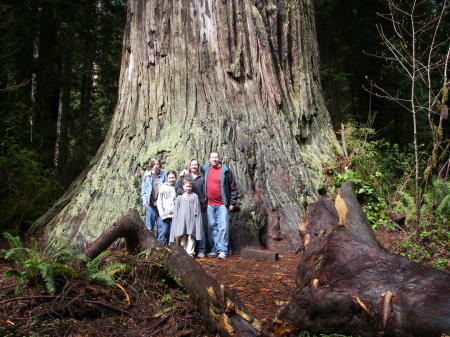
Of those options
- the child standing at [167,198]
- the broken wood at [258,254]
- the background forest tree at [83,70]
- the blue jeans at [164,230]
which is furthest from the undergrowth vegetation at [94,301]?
the background forest tree at [83,70]

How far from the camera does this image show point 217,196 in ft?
25.7

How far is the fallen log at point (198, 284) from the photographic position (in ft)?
12.2

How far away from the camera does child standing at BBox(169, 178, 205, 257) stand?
758 centimetres

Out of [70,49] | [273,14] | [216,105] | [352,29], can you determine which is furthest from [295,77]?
[70,49]

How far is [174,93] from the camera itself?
906 centimetres

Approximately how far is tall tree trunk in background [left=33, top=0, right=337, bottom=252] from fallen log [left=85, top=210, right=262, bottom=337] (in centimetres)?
253

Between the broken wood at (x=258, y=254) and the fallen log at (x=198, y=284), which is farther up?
the fallen log at (x=198, y=284)

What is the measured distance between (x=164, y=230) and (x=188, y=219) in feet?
2.35

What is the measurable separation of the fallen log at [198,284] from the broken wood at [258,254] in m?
2.18

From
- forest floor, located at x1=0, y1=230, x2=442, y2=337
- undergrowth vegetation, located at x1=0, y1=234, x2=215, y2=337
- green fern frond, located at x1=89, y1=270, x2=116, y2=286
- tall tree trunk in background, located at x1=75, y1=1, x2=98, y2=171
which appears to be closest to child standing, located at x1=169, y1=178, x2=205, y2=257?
forest floor, located at x1=0, y1=230, x2=442, y2=337

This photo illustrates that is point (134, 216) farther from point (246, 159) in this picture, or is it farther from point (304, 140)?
point (304, 140)

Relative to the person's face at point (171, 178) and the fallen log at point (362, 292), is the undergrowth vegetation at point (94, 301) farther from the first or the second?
the person's face at point (171, 178)

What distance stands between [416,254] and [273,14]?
17.5 feet

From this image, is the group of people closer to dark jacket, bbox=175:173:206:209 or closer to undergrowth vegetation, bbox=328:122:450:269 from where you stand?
dark jacket, bbox=175:173:206:209
